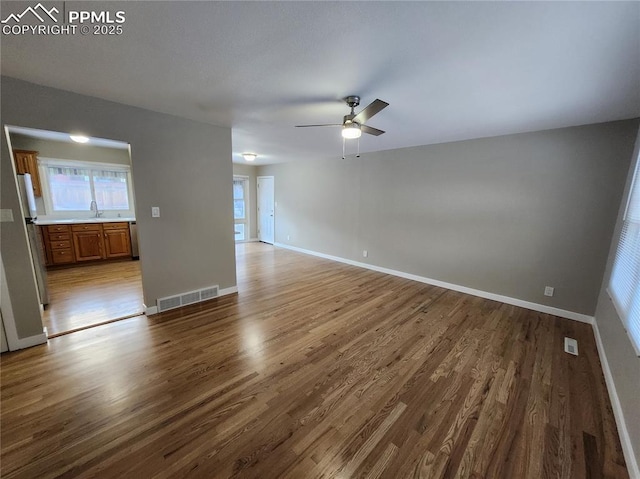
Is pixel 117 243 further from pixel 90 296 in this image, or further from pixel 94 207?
pixel 90 296

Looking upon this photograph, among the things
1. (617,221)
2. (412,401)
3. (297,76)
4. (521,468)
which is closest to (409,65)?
(297,76)

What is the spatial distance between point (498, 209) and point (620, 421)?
8.52 feet

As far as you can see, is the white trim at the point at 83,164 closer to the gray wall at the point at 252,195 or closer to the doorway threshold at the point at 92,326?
the gray wall at the point at 252,195

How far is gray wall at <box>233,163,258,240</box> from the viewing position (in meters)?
7.29

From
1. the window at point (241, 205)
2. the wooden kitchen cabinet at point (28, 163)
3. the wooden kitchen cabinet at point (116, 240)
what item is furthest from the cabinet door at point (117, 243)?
the window at point (241, 205)

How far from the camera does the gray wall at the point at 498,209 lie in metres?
2.86

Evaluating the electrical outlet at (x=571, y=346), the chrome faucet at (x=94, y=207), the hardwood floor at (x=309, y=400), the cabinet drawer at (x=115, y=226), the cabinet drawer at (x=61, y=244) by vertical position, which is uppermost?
the chrome faucet at (x=94, y=207)

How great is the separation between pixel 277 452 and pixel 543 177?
4.14 meters

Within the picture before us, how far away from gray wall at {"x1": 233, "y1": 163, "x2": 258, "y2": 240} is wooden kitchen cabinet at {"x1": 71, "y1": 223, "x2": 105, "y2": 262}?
140 inches

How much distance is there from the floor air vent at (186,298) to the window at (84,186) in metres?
3.97

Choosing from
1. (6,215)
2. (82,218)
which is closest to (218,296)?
(6,215)

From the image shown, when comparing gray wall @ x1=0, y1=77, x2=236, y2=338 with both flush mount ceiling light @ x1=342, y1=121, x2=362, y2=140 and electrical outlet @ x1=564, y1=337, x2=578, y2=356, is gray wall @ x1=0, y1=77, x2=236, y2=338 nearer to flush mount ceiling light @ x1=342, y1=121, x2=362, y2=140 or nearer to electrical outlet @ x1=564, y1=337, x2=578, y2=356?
flush mount ceiling light @ x1=342, y1=121, x2=362, y2=140

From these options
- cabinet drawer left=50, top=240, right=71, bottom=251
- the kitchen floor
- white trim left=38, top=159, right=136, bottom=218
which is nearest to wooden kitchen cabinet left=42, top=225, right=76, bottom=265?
cabinet drawer left=50, top=240, right=71, bottom=251

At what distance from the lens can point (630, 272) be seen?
2.00m
